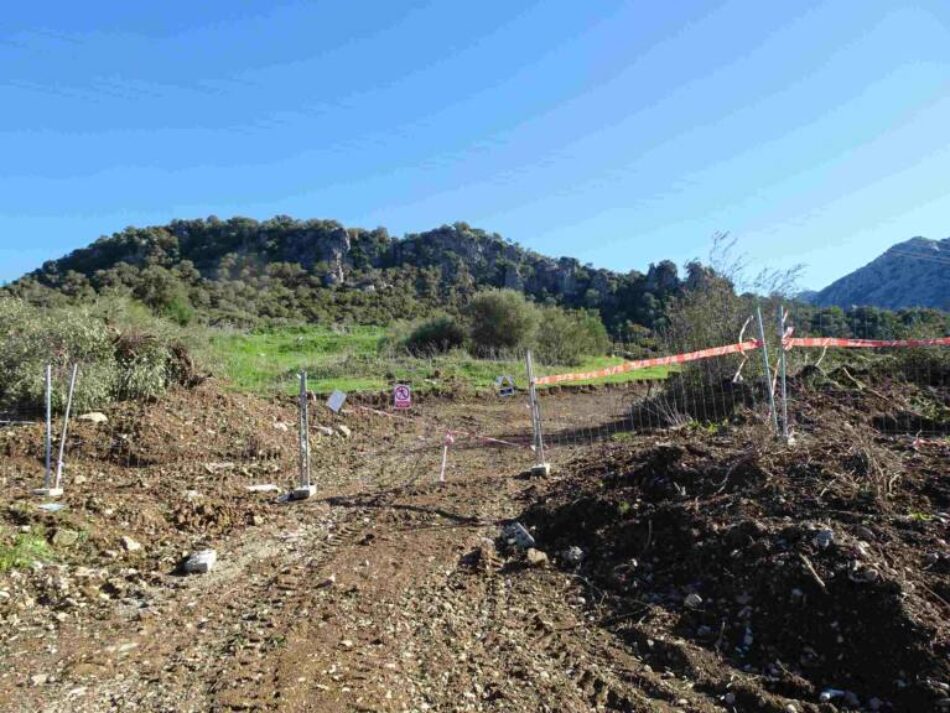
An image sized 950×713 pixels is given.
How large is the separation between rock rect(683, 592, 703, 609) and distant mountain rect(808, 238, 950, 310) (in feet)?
97.3

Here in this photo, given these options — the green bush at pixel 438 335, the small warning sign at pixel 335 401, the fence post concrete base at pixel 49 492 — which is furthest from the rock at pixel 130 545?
the green bush at pixel 438 335

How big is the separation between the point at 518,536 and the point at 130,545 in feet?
12.6

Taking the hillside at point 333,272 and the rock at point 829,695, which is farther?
the hillside at point 333,272

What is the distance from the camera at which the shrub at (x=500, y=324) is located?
103ft

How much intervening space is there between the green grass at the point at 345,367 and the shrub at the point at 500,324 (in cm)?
237

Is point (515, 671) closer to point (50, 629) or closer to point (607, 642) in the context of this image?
point (607, 642)

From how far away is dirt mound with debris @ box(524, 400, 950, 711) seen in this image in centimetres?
343

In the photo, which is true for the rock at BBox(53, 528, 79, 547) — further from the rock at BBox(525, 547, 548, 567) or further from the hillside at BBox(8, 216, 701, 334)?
the hillside at BBox(8, 216, 701, 334)

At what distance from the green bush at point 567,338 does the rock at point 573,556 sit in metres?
26.6

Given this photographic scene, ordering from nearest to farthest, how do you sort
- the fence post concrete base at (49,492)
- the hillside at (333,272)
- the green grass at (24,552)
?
the green grass at (24,552)
the fence post concrete base at (49,492)
the hillside at (333,272)

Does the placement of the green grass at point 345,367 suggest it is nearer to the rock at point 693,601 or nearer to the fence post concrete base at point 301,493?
the fence post concrete base at point 301,493

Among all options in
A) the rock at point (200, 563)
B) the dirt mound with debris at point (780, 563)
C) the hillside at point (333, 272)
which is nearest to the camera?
the dirt mound with debris at point (780, 563)

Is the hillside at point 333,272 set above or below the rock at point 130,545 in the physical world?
above

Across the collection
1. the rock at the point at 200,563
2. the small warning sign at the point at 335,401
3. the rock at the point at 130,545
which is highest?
the small warning sign at the point at 335,401
